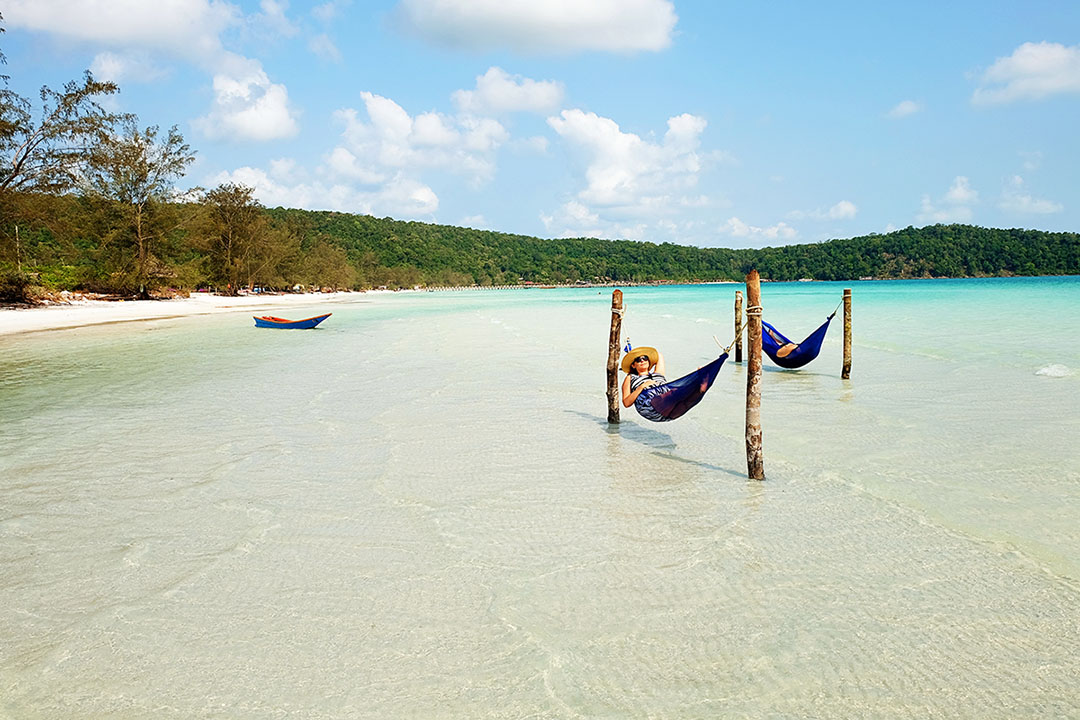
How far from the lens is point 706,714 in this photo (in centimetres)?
300

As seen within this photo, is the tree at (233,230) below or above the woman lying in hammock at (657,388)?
above

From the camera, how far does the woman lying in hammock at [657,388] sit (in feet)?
23.8

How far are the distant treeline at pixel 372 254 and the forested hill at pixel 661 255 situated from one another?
8.5 inches

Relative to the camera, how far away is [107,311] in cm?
3222

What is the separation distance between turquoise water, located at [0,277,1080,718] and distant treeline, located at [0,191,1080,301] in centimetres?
2421

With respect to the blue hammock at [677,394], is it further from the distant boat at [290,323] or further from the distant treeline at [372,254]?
the distant treeline at [372,254]

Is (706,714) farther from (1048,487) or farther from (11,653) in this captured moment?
(1048,487)

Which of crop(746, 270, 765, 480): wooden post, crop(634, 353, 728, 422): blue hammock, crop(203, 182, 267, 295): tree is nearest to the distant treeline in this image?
crop(203, 182, 267, 295): tree

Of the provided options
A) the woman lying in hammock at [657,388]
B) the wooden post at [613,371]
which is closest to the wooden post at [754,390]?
the woman lying in hammock at [657,388]

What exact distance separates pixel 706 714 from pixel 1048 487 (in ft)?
16.3

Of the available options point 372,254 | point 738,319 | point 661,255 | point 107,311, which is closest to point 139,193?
point 107,311

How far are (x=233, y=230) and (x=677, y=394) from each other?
52051 millimetres

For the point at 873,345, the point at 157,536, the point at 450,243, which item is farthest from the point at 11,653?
the point at 450,243

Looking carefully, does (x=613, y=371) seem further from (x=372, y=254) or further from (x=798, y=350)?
(x=372, y=254)
